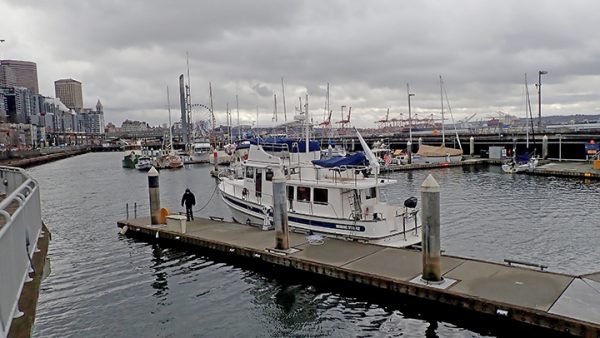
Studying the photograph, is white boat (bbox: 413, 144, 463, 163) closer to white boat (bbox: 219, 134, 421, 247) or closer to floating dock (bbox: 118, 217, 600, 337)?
white boat (bbox: 219, 134, 421, 247)

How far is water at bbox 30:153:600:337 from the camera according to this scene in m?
13.8

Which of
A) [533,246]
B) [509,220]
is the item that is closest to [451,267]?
[533,246]

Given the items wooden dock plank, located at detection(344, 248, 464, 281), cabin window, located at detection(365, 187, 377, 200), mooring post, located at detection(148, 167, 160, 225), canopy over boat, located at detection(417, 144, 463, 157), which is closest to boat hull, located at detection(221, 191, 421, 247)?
wooden dock plank, located at detection(344, 248, 464, 281)

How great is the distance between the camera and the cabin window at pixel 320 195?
68.4ft

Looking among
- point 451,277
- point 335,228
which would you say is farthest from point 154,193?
point 451,277

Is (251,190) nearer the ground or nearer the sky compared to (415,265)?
nearer the sky

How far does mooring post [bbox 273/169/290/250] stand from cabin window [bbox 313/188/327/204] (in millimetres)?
3105

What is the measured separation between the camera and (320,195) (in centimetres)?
2100

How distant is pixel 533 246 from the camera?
22406 millimetres

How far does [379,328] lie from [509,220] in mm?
18269

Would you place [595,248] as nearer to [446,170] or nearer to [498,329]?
[498,329]

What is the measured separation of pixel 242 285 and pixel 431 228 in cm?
733

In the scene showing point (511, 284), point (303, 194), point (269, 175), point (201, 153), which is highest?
point (269, 175)

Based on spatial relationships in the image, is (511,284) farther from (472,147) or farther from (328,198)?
(472,147)
